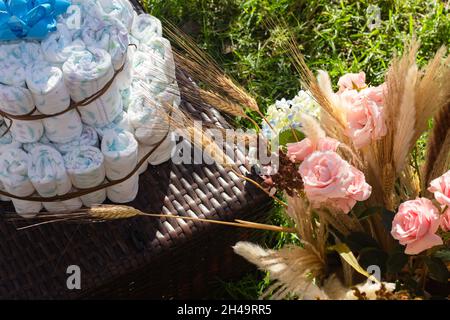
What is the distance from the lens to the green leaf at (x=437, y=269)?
1203 millimetres

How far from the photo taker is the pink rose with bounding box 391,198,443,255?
1.12 meters

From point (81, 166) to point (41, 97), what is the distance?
5.8 inches

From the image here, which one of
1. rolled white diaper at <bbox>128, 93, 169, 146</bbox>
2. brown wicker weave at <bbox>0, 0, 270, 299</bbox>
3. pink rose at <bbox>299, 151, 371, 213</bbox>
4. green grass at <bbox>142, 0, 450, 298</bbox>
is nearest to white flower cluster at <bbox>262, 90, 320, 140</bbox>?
brown wicker weave at <bbox>0, 0, 270, 299</bbox>

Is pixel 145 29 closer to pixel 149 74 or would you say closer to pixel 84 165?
pixel 149 74

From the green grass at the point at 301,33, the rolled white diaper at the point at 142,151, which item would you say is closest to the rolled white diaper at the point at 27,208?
the rolled white diaper at the point at 142,151

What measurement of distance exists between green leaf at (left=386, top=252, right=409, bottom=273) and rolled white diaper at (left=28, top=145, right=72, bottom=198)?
0.59 metres

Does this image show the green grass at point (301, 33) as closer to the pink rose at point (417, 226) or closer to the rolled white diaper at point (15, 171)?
the rolled white diaper at point (15, 171)

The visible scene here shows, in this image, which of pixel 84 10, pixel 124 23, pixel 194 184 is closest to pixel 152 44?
pixel 124 23

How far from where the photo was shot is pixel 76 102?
1.39m

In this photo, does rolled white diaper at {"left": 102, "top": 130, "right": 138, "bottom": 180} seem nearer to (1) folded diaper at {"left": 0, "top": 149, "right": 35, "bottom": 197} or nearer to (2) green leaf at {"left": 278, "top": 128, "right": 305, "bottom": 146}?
(1) folded diaper at {"left": 0, "top": 149, "right": 35, "bottom": 197}

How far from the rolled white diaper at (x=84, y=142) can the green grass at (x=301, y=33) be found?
0.82 metres

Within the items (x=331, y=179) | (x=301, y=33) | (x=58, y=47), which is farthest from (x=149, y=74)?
(x=301, y=33)

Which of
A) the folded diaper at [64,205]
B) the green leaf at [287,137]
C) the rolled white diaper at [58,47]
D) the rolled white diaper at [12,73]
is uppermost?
the rolled white diaper at [58,47]
